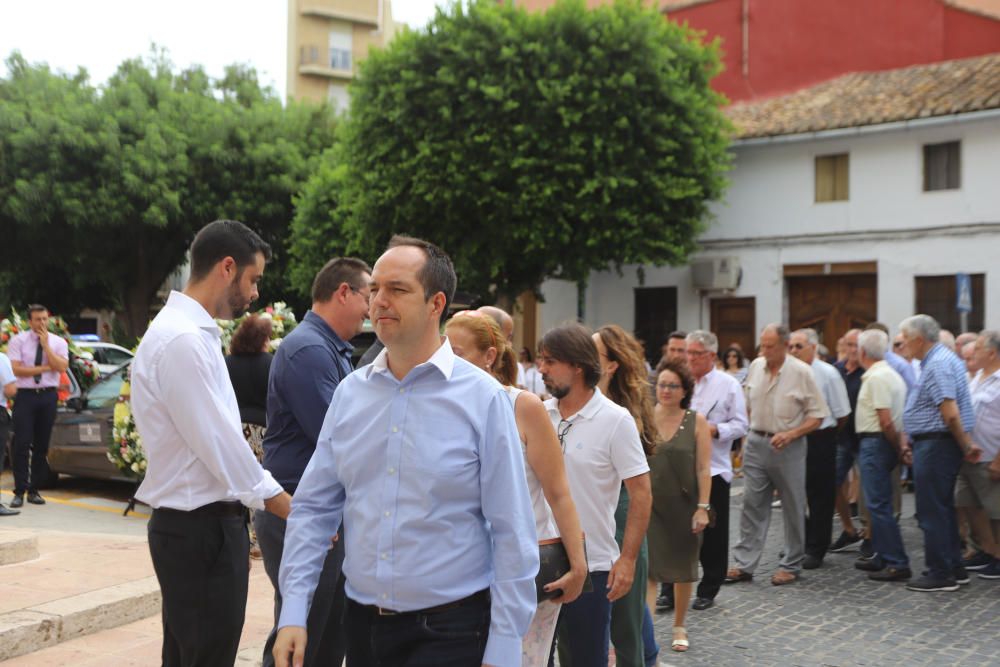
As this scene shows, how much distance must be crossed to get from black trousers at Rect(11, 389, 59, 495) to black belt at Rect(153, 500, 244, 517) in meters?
7.91

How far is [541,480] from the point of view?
3412 millimetres

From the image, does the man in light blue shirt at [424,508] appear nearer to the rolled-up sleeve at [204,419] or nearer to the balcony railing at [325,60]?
the rolled-up sleeve at [204,419]

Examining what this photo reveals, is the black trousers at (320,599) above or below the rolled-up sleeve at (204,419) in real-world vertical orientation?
below

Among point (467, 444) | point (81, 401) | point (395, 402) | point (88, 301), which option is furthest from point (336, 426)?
point (88, 301)

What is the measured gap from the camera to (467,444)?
259cm

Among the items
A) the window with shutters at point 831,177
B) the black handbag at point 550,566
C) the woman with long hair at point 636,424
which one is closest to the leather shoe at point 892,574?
the woman with long hair at point 636,424

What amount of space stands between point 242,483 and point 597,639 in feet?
4.91

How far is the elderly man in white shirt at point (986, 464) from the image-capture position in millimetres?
8000

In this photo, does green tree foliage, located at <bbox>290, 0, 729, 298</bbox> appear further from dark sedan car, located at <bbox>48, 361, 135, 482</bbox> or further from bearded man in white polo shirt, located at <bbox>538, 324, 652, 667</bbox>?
bearded man in white polo shirt, located at <bbox>538, 324, 652, 667</bbox>

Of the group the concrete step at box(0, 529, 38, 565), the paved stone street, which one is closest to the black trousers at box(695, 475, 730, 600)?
the paved stone street

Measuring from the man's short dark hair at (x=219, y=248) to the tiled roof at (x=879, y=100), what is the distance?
1999 cm

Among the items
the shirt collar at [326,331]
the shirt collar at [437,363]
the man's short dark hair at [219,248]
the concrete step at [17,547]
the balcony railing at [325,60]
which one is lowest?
the concrete step at [17,547]

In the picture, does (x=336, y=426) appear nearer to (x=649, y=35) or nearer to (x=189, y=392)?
(x=189, y=392)

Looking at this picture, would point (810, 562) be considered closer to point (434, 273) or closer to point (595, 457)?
point (595, 457)
